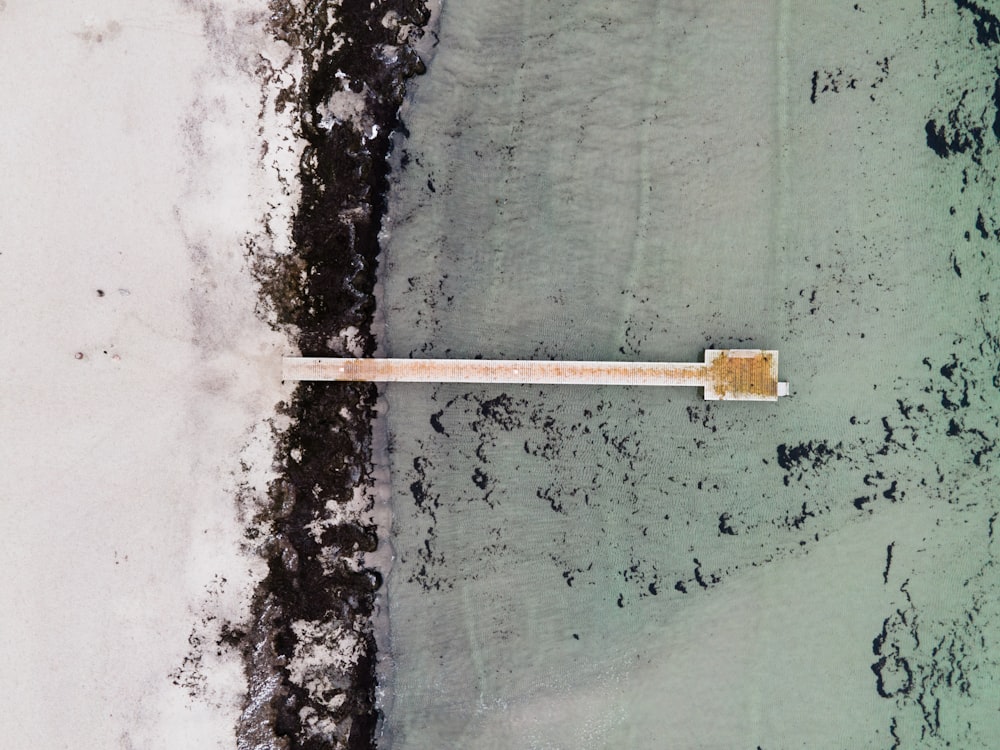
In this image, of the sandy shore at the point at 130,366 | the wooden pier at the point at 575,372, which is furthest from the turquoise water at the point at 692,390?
the sandy shore at the point at 130,366

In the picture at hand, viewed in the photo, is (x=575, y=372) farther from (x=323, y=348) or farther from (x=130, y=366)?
(x=130, y=366)

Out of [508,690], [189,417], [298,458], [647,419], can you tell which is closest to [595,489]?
[647,419]

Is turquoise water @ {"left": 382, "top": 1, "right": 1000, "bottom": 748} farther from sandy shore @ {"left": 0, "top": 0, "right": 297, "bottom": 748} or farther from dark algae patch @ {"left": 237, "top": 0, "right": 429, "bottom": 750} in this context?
sandy shore @ {"left": 0, "top": 0, "right": 297, "bottom": 748}

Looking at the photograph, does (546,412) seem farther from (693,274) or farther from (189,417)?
(189,417)

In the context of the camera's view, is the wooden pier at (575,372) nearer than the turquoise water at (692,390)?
Yes

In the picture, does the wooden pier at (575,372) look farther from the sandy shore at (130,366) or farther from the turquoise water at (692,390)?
the sandy shore at (130,366)
